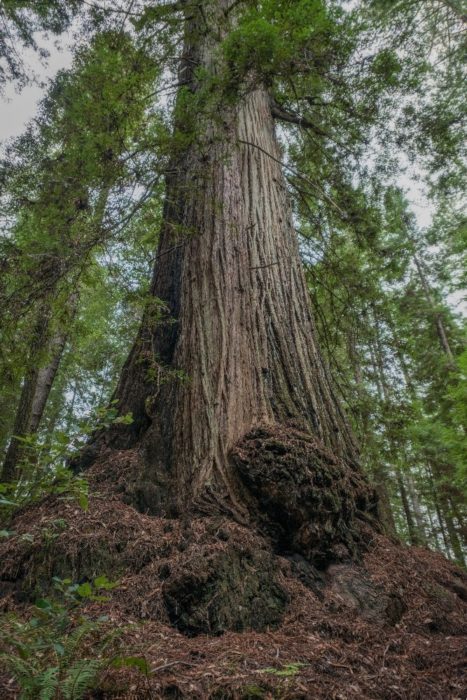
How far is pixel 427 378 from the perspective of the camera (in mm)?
12398

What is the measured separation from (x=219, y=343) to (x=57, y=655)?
214 cm

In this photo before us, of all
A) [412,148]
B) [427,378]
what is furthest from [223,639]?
[427,378]

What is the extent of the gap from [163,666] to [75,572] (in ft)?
2.85

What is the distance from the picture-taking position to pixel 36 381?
20.2 feet

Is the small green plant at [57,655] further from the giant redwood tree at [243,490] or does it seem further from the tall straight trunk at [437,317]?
the tall straight trunk at [437,317]

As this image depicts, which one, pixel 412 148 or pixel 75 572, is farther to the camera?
pixel 412 148

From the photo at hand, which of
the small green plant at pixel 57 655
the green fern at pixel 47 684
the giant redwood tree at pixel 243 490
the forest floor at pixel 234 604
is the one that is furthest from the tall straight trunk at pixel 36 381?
the green fern at pixel 47 684

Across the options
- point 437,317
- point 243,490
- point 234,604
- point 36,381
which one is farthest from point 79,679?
point 437,317

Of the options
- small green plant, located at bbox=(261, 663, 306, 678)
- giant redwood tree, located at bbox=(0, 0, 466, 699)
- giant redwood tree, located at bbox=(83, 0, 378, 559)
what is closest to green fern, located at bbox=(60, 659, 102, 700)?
giant redwood tree, located at bbox=(0, 0, 466, 699)

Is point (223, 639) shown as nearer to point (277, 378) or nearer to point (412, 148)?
point (277, 378)

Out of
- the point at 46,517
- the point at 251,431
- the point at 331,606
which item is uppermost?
the point at 251,431

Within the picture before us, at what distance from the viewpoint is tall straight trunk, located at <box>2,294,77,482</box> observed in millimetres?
3582

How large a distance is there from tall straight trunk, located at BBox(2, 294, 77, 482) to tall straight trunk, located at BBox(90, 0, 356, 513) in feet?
2.51

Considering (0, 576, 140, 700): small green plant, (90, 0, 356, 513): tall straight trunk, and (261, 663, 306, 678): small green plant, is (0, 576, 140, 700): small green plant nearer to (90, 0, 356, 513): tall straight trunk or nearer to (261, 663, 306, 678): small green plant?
(261, 663, 306, 678): small green plant
